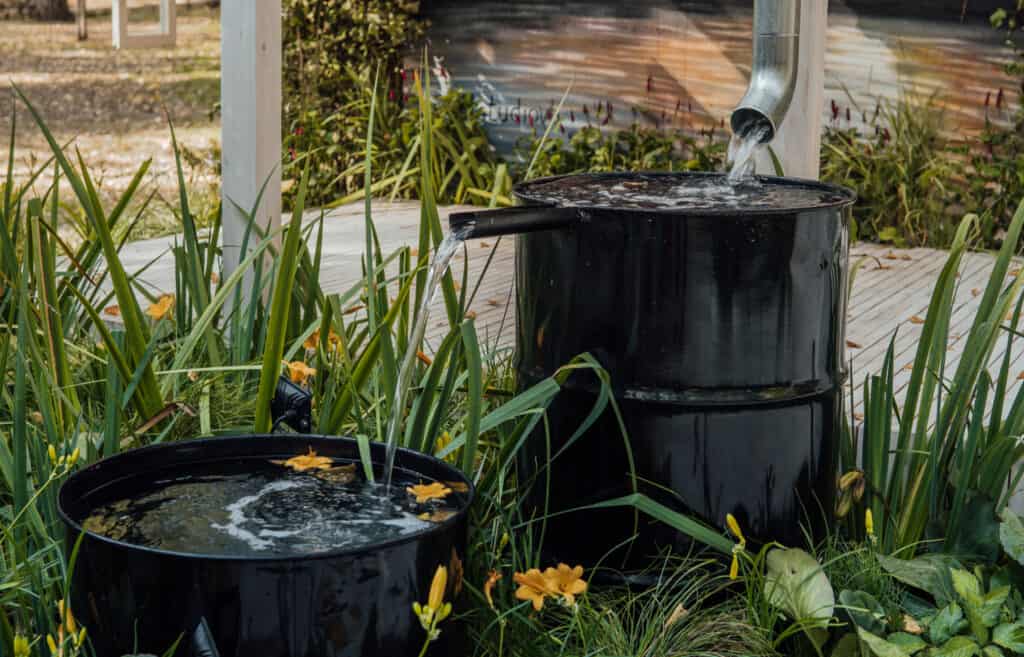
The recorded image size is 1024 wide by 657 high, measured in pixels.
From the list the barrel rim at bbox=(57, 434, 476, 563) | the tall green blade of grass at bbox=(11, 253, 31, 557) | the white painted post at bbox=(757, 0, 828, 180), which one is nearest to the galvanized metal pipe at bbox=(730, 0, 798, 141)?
the white painted post at bbox=(757, 0, 828, 180)

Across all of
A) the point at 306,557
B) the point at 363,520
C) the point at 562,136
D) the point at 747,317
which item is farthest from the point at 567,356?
the point at 562,136

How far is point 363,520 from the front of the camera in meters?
1.82

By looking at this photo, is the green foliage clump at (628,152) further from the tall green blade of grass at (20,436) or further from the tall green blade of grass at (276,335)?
the tall green blade of grass at (20,436)

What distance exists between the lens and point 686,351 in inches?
81.7

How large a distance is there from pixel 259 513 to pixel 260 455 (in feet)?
0.66

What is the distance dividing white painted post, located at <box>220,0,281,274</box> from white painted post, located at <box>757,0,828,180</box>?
1279 mm

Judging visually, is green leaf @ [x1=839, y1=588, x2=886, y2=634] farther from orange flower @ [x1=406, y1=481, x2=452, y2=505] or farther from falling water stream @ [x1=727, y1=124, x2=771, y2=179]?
falling water stream @ [x1=727, y1=124, x2=771, y2=179]

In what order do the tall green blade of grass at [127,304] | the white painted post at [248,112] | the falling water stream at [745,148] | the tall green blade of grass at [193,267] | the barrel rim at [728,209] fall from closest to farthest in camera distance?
the barrel rim at [728,209]
the tall green blade of grass at [127,304]
the falling water stream at [745,148]
the tall green blade of grass at [193,267]
the white painted post at [248,112]

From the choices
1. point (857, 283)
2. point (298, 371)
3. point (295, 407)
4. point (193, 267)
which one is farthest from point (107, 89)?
point (295, 407)

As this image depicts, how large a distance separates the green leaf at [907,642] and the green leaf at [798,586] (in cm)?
11

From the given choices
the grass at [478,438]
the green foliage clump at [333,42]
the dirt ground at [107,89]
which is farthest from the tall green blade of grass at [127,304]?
the dirt ground at [107,89]

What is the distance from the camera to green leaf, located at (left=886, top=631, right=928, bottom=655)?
2.11m

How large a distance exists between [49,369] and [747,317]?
4.36 ft

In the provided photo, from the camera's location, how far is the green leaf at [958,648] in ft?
6.90
